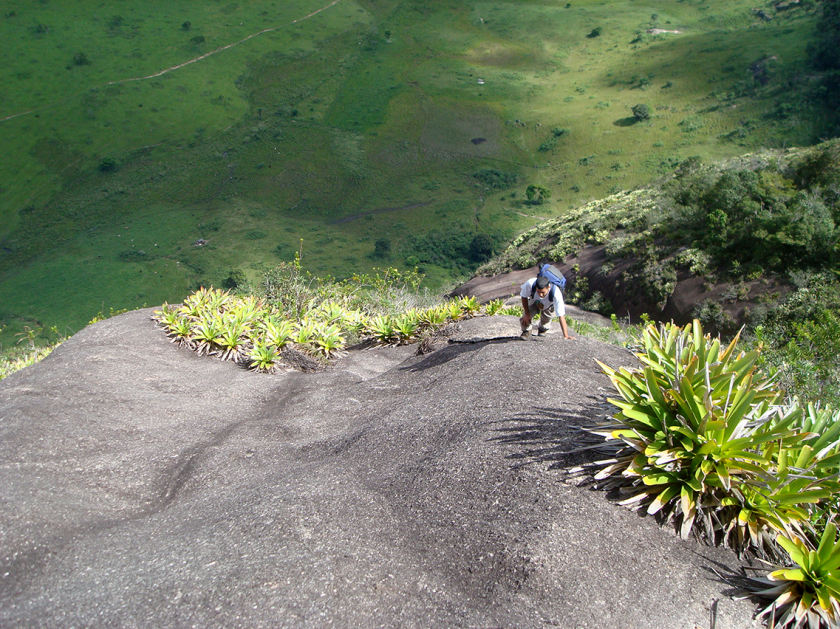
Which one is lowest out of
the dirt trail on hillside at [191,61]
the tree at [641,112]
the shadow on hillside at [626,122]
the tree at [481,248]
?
the tree at [481,248]

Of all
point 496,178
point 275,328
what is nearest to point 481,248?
point 496,178

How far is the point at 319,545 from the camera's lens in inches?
150

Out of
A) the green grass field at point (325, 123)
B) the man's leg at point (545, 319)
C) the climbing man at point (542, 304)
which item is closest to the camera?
the climbing man at point (542, 304)

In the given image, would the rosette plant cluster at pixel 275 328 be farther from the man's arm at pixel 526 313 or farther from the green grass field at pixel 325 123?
the green grass field at pixel 325 123

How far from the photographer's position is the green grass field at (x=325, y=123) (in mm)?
58594

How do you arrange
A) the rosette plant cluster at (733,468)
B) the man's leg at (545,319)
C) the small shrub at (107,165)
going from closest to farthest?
the rosette plant cluster at (733,468) → the man's leg at (545,319) → the small shrub at (107,165)

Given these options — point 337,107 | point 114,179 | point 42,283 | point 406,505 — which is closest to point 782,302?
point 406,505

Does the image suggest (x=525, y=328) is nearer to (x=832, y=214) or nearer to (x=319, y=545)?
(x=319, y=545)

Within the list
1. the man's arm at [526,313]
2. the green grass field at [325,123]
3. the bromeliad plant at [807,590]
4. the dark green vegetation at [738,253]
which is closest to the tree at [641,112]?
the green grass field at [325,123]

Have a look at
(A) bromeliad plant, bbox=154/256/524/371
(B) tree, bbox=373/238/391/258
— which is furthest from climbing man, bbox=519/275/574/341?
(B) tree, bbox=373/238/391/258

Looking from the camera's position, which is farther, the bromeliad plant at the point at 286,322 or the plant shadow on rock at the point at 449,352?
the bromeliad plant at the point at 286,322

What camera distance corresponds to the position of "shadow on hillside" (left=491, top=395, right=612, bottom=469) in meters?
4.34

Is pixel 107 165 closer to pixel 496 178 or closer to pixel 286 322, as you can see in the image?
pixel 496 178

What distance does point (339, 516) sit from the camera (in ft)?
13.5
